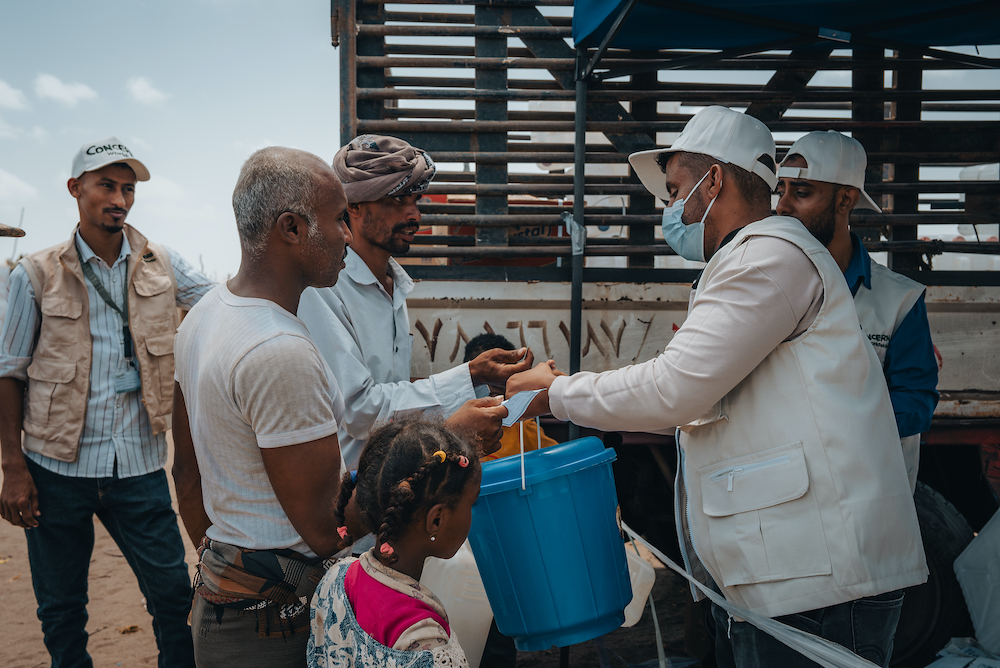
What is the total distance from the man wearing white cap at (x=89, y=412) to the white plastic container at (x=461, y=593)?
1114mm

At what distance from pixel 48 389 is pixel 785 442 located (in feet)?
8.33

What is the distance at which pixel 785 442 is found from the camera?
1487 millimetres

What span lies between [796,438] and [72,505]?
252cm

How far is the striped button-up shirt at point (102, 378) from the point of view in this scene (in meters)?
2.55

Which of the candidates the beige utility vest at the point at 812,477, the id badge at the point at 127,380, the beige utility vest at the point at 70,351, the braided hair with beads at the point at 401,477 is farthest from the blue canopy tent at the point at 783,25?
the id badge at the point at 127,380

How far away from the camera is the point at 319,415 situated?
1.35 meters

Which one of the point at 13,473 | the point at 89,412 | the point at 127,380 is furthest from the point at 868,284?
the point at 13,473

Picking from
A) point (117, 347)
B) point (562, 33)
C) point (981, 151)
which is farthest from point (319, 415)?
point (981, 151)

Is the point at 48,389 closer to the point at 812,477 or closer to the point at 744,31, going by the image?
the point at 812,477

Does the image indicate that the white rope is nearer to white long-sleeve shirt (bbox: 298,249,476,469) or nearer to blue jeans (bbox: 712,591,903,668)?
blue jeans (bbox: 712,591,903,668)

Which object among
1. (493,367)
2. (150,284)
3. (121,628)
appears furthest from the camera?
(121,628)

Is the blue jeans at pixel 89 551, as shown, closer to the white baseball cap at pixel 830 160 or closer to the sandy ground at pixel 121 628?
the sandy ground at pixel 121 628

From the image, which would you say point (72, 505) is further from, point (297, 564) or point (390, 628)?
point (390, 628)

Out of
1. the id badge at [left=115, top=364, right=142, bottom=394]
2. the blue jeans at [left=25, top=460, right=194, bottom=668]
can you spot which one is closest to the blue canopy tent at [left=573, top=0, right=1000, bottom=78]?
the id badge at [left=115, top=364, right=142, bottom=394]
